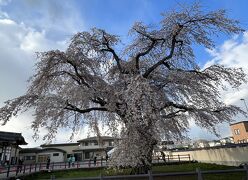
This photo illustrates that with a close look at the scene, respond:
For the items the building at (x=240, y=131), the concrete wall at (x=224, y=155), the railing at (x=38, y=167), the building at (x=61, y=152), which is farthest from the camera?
the building at (x=240, y=131)

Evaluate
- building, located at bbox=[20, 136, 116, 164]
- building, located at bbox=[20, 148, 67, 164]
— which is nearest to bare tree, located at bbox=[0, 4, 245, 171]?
building, located at bbox=[20, 136, 116, 164]

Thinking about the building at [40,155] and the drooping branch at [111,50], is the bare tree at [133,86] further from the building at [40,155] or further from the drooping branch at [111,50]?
the building at [40,155]

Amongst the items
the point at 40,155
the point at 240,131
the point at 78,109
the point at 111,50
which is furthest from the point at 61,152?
the point at 240,131

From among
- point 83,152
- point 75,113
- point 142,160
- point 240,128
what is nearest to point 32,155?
point 83,152

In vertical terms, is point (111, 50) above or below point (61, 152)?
above

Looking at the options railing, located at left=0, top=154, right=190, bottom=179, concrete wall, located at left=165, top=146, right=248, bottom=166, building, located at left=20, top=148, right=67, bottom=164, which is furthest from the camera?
building, located at left=20, top=148, right=67, bottom=164

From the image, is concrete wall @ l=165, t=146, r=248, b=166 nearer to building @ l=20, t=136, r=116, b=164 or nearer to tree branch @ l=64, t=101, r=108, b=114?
tree branch @ l=64, t=101, r=108, b=114

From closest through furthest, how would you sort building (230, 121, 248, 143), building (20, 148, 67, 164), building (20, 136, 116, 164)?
1. building (20, 148, 67, 164)
2. building (20, 136, 116, 164)
3. building (230, 121, 248, 143)

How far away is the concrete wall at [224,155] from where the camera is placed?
837 inches

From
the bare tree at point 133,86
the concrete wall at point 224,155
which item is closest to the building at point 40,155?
the concrete wall at point 224,155

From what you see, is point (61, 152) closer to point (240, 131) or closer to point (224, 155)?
point (224, 155)

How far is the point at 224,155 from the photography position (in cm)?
2511

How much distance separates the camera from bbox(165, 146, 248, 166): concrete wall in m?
21.3

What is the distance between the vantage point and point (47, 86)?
48.6 feet
